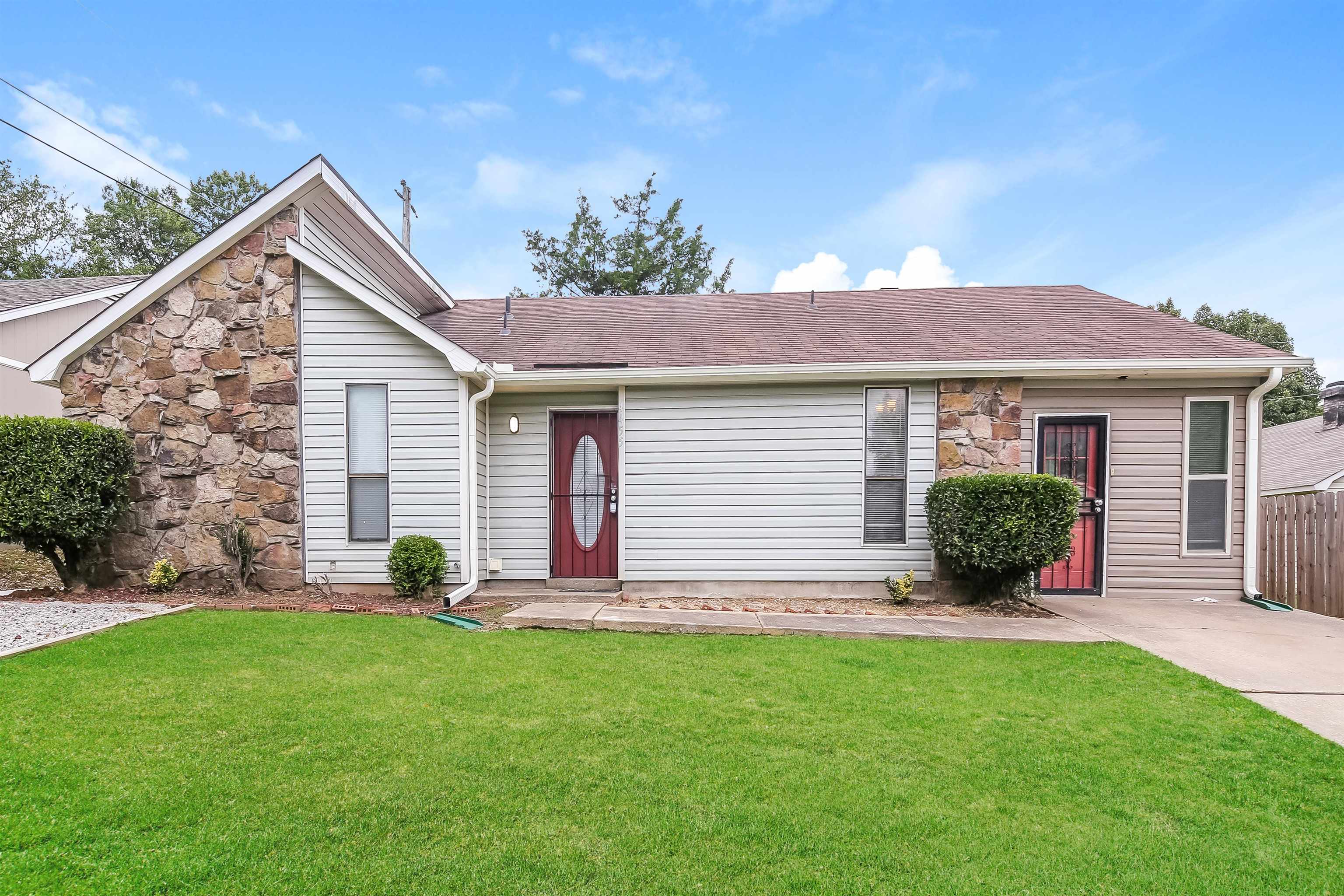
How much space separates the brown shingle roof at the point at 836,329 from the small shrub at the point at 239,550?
324 centimetres

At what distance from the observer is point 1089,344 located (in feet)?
23.6

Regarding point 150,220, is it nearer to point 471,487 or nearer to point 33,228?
point 33,228

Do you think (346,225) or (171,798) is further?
(346,225)

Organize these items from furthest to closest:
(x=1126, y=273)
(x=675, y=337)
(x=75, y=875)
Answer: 1. (x=1126, y=273)
2. (x=675, y=337)
3. (x=75, y=875)

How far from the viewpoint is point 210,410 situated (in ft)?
21.4

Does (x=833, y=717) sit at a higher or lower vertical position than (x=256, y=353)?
lower

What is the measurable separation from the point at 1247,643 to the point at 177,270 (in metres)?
11.2

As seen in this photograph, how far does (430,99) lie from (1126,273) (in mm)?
19314

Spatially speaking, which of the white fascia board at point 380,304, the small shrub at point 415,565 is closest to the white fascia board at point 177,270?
the white fascia board at point 380,304

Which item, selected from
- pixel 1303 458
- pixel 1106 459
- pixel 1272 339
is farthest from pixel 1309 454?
pixel 1272 339

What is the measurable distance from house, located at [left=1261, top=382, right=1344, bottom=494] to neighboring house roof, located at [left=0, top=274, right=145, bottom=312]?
22.5 meters

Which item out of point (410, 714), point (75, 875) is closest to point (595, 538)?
point (410, 714)

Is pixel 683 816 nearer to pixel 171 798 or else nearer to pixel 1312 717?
pixel 171 798

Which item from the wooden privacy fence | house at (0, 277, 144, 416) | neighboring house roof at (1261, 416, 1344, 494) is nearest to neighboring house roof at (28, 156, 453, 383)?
house at (0, 277, 144, 416)
